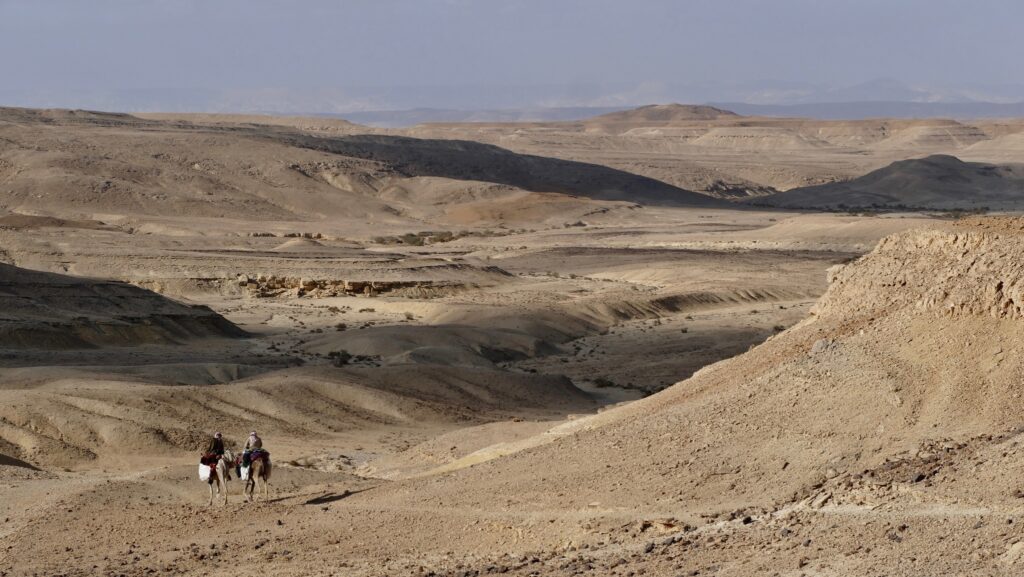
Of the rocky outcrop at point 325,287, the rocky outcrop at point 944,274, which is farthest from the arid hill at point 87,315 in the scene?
the rocky outcrop at point 944,274

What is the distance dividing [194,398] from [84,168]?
62.3 meters

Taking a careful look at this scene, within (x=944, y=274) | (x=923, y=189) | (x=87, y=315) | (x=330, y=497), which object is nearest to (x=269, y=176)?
(x=923, y=189)

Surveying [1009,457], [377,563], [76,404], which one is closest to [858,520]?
[1009,457]

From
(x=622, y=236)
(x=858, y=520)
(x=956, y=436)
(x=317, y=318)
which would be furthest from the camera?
(x=622, y=236)

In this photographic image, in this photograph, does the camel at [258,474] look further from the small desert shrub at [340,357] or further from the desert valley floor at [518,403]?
the small desert shrub at [340,357]

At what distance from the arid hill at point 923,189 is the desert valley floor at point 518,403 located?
33856 millimetres

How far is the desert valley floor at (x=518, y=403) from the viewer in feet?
35.6

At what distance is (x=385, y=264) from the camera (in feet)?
163

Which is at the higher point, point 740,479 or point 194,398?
point 740,479

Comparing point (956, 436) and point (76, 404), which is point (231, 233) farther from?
point (956, 436)

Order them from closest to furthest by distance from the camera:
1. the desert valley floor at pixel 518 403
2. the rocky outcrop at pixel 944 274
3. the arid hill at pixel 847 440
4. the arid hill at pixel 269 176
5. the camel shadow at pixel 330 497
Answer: the arid hill at pixel 847 440
the desert valley floor at pixel 518 403
the rocky outcrop at pixel 944 274
the camel shadow at pixel 330 497
the arid hill at pixel 269 176

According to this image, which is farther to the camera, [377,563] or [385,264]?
[385,264]

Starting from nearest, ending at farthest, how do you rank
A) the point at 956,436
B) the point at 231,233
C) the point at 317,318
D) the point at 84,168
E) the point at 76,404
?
the point at 956,436, the point at 76,404, the point at 317,318, the point at 231,233, the point at 84,168

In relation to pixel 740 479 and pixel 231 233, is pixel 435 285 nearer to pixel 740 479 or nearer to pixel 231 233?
pixel 231 233
